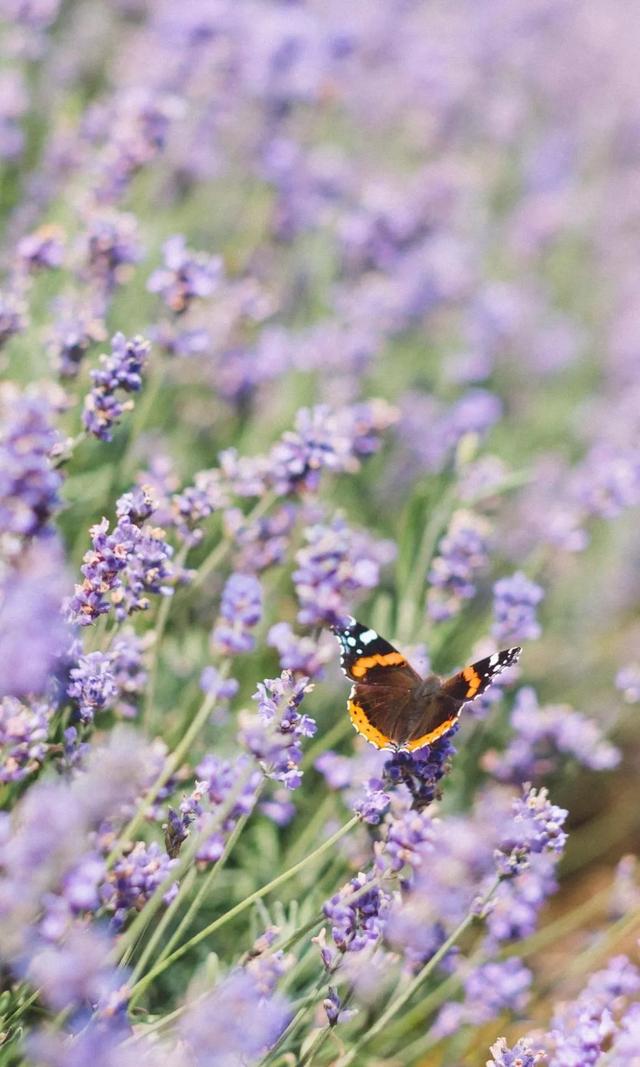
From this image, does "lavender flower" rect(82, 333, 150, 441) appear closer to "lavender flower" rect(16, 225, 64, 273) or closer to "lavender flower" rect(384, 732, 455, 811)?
"lavender flower" rect(16, 225, 64, 273)

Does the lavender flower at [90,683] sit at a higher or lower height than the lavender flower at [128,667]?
lower

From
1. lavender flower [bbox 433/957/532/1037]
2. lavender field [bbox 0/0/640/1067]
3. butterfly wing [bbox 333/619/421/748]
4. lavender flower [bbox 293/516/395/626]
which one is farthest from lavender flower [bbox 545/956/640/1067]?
lavender flower [bbox 293/516/395/626]

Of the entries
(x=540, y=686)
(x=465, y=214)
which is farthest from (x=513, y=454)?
(x=465, y=214)

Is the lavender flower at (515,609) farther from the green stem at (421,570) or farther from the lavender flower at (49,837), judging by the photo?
the lavender flower at (49,837)

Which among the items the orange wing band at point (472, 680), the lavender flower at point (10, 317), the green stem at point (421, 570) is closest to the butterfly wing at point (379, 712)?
the orange wing band at point (472, 680)

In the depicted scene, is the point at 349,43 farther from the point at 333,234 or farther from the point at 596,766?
the point at 596,766

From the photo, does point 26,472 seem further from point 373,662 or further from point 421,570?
point 421,570

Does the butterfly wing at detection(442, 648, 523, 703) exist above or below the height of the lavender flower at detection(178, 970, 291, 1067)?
above
